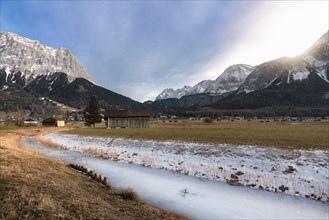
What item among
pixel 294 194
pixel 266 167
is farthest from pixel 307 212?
pixel 266 167

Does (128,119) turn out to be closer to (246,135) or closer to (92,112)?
(92,112)

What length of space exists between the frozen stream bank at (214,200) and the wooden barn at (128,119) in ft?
273

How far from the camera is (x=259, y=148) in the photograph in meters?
31.5

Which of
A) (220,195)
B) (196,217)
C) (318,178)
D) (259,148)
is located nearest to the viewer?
(196,217)

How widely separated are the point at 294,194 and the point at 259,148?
1297 cm

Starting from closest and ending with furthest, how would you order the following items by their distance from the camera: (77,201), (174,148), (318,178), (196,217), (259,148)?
(77,201) → (196,217) → (318,178) → (259,148) → (174,148)

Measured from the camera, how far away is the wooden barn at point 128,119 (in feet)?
350

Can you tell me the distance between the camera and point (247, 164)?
86.6 ft

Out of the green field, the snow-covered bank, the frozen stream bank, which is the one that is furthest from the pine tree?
the frozen stream bank

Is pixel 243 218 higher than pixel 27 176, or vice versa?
pixel 27 176

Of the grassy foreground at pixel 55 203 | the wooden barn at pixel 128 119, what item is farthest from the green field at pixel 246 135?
the wooden barn at pixel 128 119

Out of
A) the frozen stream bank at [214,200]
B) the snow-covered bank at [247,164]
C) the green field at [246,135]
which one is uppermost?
the green field at [246,135]

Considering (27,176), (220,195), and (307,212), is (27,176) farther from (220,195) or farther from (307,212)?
(307,212)

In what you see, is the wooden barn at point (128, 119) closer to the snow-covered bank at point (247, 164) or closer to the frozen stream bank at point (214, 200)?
the snow-covered bank at point (247, 164)
